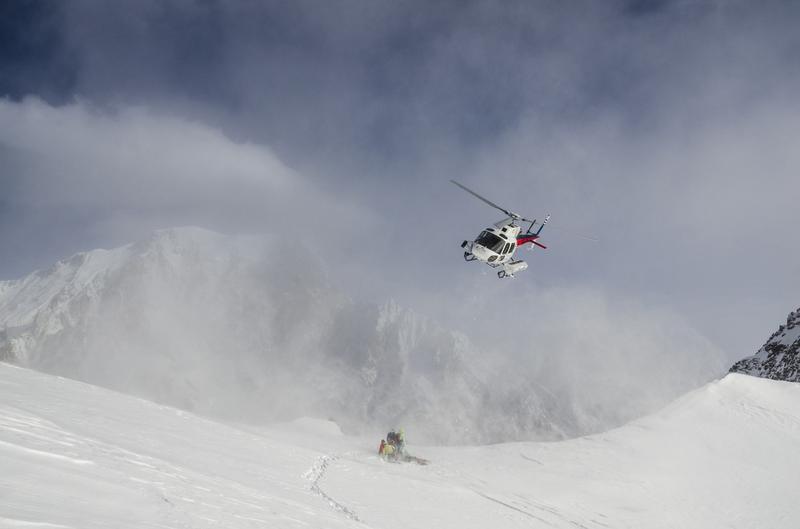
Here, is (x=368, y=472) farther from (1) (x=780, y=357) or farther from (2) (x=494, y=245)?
(1) (x=780, y=357)

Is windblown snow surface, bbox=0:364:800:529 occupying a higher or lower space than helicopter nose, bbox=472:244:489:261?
lower

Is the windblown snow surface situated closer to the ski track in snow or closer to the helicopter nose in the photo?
the ski track in snow

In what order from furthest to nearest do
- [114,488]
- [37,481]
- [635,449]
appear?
[635,449]
[114,488]
[37,481]

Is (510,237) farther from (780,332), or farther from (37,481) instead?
(780,332)

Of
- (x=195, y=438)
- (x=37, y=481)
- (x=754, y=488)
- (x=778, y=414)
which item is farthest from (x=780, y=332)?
(x=37, y=481)

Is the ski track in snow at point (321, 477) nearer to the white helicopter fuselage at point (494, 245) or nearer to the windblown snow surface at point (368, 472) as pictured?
the windblown snow surface at point (368, 472)

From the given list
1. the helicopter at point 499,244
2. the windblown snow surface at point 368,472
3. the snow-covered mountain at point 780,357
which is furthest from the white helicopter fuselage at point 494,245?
the snow-covered mountain at point 780,357

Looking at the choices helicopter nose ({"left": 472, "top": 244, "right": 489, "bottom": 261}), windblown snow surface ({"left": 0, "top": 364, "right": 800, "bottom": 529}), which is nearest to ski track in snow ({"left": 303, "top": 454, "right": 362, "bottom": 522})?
windblown snow surface ({"left": 0, "top": 364, "right": 800, "bottom": 529})
